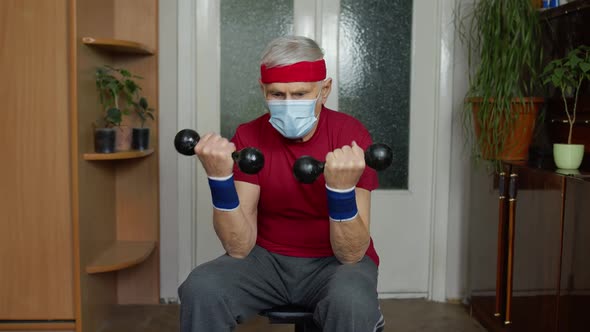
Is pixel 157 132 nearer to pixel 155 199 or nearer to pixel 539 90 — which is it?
pixel 155 199

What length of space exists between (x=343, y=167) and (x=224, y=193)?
332mm

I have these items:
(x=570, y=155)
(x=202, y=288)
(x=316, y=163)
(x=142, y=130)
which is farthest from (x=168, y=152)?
(x=570, y=155)

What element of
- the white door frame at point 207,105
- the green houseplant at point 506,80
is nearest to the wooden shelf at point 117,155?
the white door frame at point 207,105

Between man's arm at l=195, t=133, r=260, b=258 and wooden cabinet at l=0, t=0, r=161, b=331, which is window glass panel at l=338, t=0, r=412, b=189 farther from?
man's arm at l=195, t=133, r=260, b=258

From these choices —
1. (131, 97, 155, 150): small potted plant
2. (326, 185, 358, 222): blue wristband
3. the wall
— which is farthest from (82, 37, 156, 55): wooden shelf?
(326, 185, 358, 222): blue wristband

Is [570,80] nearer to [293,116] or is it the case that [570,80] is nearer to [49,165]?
[293,116]

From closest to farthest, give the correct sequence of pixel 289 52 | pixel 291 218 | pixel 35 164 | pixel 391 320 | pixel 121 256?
1. pixel 289 52
2. pixel 291 218
3. pixel 35 164
4. pixel 121 256
5. pixel 391 320

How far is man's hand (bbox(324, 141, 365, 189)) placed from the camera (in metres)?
1.41

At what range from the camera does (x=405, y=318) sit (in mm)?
2816

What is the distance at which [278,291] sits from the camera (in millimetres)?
1625

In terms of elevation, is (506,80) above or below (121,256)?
above

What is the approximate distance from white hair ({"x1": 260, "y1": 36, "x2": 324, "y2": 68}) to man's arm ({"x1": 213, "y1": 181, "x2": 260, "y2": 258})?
0.36 m

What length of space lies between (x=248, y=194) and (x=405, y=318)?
4.75 feet

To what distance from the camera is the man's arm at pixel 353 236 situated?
4.97 feet
